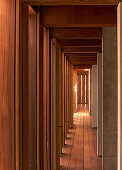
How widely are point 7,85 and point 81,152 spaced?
19.4 feet

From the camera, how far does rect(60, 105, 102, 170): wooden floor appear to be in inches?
265

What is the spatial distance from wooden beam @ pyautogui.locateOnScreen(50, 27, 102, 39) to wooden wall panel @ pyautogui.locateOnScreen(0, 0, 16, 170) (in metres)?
2.58

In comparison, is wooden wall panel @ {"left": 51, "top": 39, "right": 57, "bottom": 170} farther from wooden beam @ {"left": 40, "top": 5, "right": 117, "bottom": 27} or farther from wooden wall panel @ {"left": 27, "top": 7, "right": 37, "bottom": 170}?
wooden wall panel @ {"left": 27, "top": 7, "right": 37, "bottom": 170}

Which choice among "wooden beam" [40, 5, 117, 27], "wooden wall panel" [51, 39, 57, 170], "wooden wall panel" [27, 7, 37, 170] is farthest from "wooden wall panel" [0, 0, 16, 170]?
"wooden wall panel" [51, 39, 57, 170]

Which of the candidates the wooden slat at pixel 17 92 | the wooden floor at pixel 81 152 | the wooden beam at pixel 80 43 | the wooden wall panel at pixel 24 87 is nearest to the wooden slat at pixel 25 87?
the wooden wall panel at pixel 24 87

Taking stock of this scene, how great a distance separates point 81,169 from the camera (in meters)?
6.41

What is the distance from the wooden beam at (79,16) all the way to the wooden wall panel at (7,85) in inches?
62.7

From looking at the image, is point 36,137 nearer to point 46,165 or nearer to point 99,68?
point 46,165

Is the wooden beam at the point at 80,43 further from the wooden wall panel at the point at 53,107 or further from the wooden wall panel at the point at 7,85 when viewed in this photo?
the wooden wall panel at the point at 7,85

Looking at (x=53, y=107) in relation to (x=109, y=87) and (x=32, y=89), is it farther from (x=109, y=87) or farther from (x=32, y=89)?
(x=32, y=89)

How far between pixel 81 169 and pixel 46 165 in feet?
6.43

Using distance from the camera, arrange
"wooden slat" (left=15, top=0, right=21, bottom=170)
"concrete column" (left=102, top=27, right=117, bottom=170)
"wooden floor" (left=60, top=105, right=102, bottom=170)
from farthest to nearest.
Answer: "wooden floor" (left=60, top=105, right=102, bottom=170), "concrete column" (left=102, top=27, right=117, bottom=170), "wooden slat" (left=15, top=0, right=21, bottom=170)

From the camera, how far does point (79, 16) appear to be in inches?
162

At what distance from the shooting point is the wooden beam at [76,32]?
5180 mm
